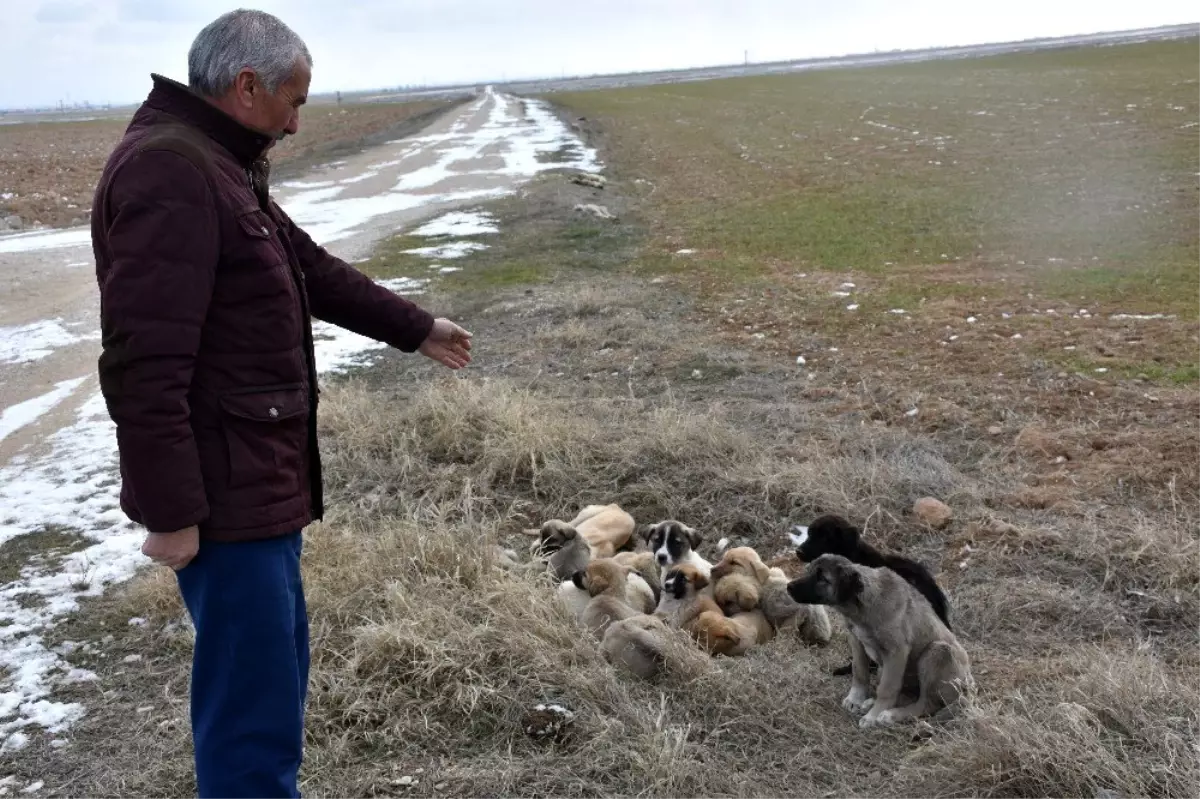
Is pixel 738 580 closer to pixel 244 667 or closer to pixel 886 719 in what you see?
pixel 886 719

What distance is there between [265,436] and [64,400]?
295 inches

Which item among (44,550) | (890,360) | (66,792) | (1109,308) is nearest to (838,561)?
(66,792)

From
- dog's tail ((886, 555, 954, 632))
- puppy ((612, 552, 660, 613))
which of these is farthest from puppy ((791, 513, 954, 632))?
puppy ((612, 552, 660, 613))

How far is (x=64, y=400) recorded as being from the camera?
361 inches

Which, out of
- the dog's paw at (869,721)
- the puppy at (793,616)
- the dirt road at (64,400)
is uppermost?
the dirt road at (64,400)

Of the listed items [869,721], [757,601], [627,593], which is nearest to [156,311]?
[869,721]

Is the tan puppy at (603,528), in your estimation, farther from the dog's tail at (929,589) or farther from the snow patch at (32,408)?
the snow patch at (32,408)

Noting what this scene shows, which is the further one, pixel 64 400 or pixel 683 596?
pixel 64 400

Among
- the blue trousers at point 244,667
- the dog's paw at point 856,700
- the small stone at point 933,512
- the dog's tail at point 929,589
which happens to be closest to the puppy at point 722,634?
the dog's paw at point 856,700

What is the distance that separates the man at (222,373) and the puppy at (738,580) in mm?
2738

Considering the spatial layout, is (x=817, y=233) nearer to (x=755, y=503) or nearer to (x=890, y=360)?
(x=890, y=360)

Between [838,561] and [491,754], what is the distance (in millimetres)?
1653

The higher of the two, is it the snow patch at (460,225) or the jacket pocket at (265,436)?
the jacket pocket at (265,436)

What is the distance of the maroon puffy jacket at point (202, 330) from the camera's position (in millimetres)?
2502
